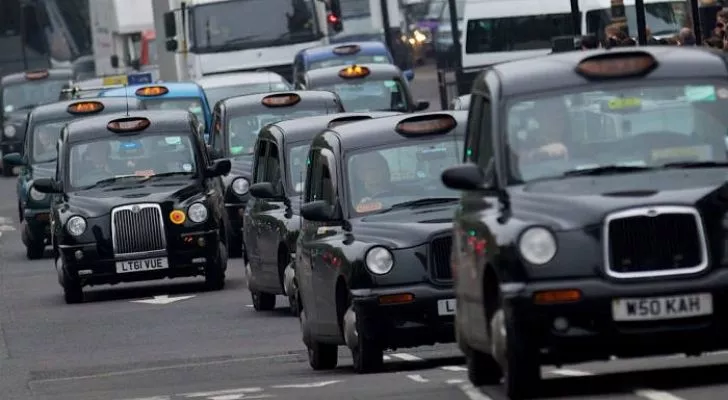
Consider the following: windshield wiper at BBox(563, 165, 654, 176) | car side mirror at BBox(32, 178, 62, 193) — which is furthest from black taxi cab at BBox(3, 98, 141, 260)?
windshield wiper at BBox(563, 165, 654, 176)

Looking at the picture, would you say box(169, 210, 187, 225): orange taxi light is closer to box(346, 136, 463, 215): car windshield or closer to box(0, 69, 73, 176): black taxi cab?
box(346, 136, 463, 215): car windshield

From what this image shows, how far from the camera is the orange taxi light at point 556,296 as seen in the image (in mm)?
11000

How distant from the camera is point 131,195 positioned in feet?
80.8

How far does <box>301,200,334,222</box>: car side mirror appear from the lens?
15984 mm

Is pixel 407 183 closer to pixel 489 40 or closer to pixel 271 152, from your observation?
pixel 271 152

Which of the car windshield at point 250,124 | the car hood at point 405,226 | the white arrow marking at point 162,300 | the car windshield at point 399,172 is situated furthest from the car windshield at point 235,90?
the car hood at point 405,226

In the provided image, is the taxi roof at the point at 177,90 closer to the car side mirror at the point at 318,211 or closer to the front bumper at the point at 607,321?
the car side mirror at the point at 318,211

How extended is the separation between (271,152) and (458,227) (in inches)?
404

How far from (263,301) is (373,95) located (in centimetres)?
1277

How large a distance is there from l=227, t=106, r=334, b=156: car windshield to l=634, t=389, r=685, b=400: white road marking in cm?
1770

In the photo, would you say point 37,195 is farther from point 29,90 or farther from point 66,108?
point 29,90

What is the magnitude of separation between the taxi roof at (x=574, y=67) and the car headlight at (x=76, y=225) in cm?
1250

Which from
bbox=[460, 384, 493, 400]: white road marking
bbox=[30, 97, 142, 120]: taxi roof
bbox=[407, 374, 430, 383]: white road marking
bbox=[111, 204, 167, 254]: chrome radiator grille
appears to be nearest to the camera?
bbox=[460, 384, 493, 400]: white road marking

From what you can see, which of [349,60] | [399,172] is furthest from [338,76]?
[399,172]
